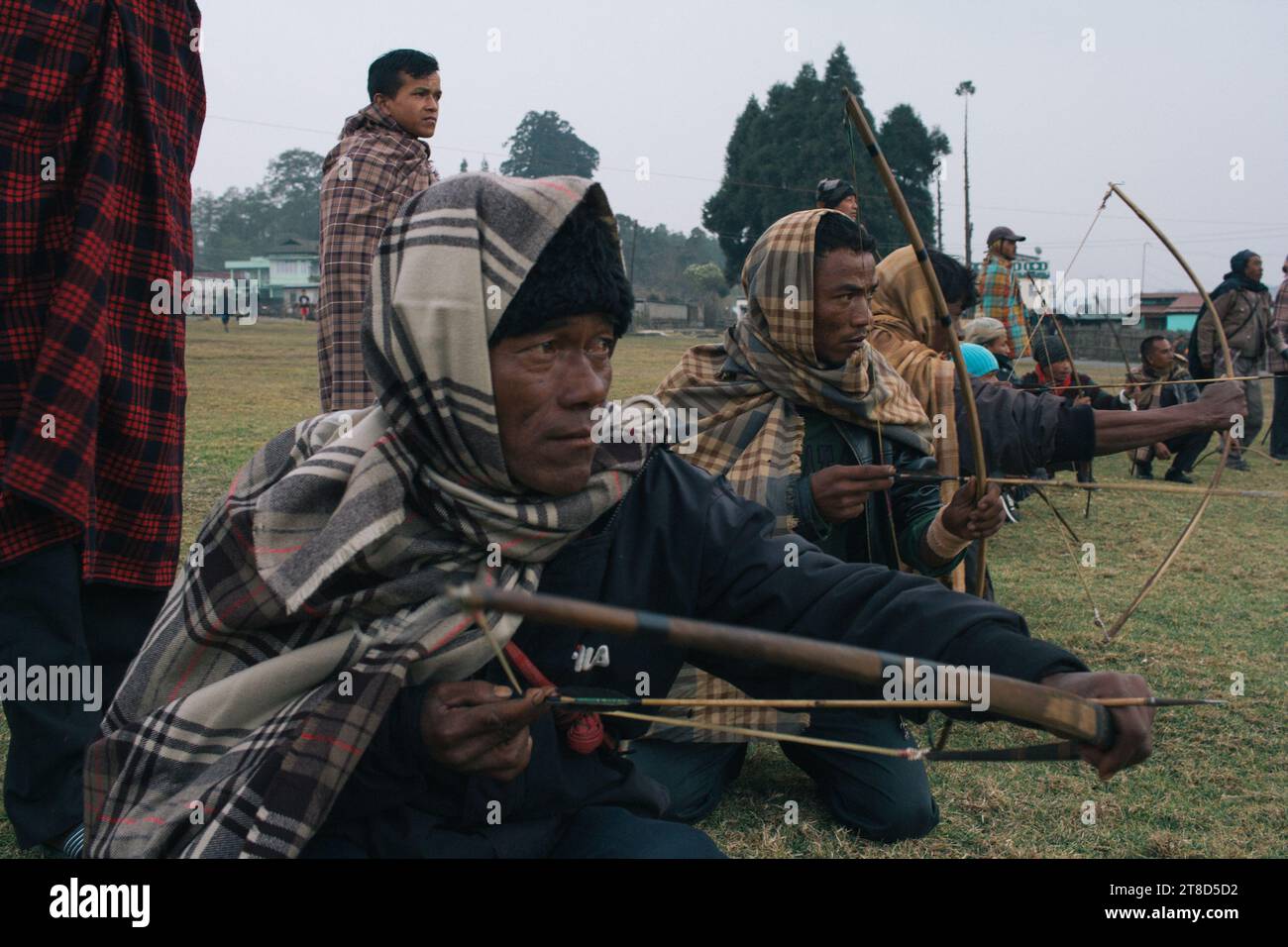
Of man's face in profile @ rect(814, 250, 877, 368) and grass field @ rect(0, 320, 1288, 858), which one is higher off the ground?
man's face in profile @ rect(814, 250, 877, 368)

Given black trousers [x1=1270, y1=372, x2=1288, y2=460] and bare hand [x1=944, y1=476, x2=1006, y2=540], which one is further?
black trousers [x1=1270, y1=372, x2=1288, y2=460]

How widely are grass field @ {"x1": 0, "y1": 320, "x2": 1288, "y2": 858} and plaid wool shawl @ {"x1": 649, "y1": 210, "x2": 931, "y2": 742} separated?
3.37 ft

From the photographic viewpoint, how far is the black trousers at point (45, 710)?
2.96 metres

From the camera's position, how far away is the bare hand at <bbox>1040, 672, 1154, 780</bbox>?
1.73m

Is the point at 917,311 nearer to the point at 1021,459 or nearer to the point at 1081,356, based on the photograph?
the point at 1021,459

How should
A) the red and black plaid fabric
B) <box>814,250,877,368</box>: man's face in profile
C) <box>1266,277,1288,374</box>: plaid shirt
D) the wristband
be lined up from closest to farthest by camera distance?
the red and black plaid fabric, the wristband, <box>814,250,877,368</box>: man's face in profile, <box>1266,277,1288,374</box>: plaid shirt

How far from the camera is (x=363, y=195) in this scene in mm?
5086

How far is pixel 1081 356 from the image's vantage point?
125 ft

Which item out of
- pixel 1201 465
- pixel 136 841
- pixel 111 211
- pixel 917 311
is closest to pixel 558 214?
pixel 136 841

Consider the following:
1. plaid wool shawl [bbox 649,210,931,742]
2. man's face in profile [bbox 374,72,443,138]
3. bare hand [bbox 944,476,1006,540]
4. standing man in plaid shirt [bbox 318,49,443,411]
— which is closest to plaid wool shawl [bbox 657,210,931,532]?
plaid wool shawl [bbox 649,210,931,742]

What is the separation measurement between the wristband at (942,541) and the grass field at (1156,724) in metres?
0.81

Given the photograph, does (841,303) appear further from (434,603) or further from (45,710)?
(45,710)

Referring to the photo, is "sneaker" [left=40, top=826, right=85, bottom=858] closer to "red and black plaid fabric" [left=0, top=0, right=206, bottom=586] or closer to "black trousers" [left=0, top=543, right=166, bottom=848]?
"black trousers" [left=0, top=543, right=166, bottom=848]

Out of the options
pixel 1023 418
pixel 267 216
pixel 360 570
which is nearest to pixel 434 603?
pixel 360 570
